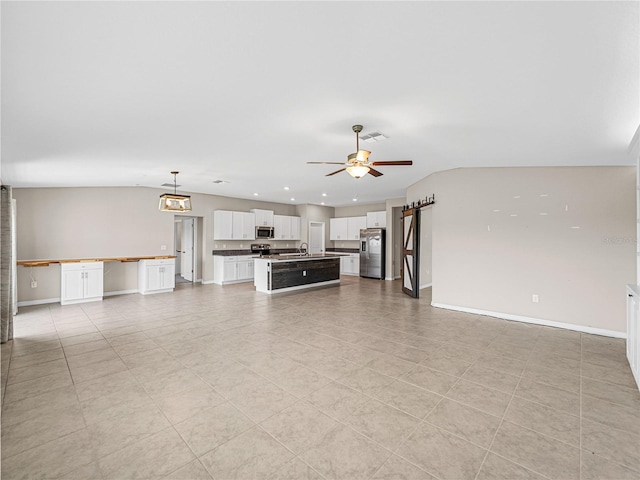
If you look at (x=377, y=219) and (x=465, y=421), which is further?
(x=377, y=219)

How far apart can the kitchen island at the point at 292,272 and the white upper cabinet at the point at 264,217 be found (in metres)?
2.30

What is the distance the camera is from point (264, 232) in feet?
33.7

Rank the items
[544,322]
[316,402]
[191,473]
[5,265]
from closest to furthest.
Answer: [191,473]
[316,402]
[5,265]
[544,322]

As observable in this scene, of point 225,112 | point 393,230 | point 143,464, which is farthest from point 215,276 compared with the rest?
point 143,464

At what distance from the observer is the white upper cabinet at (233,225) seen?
924 cm

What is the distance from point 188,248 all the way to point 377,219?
21.3ft

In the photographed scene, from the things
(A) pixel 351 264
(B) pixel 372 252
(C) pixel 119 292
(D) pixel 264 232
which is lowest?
(C) pixel 119 292

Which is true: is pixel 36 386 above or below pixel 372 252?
below

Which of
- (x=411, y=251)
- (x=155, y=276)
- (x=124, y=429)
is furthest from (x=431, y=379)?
(x=155, y=276)

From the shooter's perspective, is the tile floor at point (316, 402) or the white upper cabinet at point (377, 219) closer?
the tile floor at point (316, 402)

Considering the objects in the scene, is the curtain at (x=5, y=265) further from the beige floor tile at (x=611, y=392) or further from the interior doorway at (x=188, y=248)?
the beige floor tile at (x=611, y=392)

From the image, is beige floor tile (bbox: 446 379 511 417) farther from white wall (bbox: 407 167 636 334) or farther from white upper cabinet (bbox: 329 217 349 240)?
white upper cabinet (bbox: 329 217 349 240)

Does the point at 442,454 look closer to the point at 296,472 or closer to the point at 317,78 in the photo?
the point at 296,472

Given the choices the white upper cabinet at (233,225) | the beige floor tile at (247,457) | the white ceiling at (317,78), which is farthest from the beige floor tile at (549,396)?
the white upper cabinet at (233,225)
